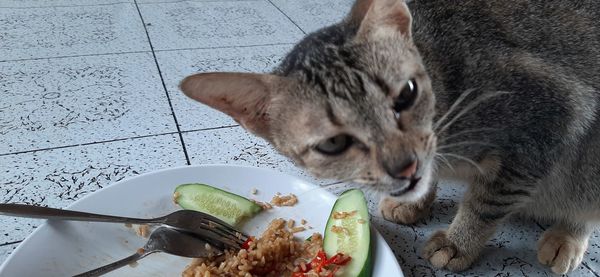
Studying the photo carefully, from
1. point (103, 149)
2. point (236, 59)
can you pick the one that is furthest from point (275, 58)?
point (103, 149)

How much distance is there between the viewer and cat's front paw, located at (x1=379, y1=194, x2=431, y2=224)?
36.6 inches

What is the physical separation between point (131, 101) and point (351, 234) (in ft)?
2.64

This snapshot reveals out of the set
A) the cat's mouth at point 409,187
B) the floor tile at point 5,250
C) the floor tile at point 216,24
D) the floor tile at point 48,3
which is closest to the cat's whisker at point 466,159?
the cat's mouth at point 409,187

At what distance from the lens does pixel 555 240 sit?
0.89 meters

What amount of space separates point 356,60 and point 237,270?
37 centimetres

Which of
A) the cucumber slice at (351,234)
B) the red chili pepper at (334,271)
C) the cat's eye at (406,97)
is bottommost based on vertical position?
the red chili pepper at (334,271)

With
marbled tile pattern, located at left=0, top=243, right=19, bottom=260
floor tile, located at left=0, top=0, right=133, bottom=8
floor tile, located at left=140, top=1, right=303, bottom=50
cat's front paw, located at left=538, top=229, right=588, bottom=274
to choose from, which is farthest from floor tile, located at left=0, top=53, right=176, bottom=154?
cat's front paw, located at left=538, top=229, right=588, bottom=274

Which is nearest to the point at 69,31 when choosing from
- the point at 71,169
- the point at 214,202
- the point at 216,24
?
the point at 216,24

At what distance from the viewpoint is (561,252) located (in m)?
0.85

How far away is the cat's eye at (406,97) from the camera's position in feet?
2.16

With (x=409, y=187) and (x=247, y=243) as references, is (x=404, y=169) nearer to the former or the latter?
(x=409, y=187)

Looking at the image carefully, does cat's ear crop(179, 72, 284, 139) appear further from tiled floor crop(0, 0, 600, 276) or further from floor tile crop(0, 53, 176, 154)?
floor tile crop(0, 53, 176, 154)

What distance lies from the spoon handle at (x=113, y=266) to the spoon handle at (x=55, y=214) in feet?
0.19

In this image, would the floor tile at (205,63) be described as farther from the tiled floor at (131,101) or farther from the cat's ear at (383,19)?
the cat's ear at (383,19)
